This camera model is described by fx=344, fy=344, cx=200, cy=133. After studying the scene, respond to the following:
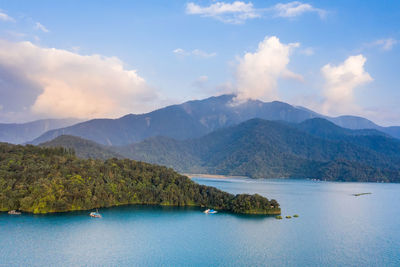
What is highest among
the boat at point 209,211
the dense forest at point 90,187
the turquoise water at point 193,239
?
the dense forest at point 90,187

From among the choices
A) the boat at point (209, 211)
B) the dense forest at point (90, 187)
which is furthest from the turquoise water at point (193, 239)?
the dense forest at point (90, 187)

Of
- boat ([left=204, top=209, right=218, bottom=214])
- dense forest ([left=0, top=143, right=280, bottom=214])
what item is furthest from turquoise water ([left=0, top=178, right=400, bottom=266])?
dense forest ([left=0, top=143, right=280, bottom=214])

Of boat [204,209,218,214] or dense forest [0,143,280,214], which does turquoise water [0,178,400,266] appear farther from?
dense forest [0,143,280,214]

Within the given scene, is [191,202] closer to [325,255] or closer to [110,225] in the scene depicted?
[110,225]

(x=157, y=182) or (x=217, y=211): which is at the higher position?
(x=157, y=182)

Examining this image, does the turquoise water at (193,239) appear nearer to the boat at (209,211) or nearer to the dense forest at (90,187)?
the boat at (209,211)

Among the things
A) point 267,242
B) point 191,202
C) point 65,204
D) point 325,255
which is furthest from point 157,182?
point 325,255
